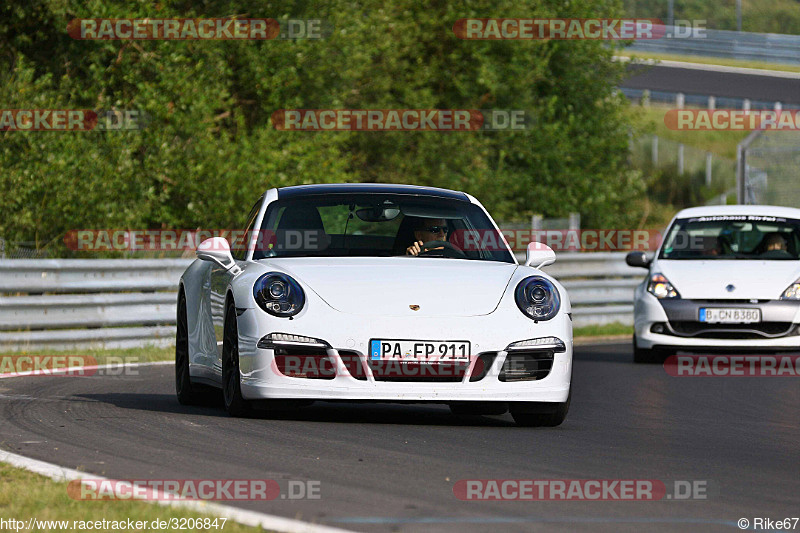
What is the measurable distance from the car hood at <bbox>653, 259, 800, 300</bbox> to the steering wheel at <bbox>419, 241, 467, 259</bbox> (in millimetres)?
5978

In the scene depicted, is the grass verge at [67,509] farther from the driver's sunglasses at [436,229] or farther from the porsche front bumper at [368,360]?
the driver's sunglasses at [436,229]

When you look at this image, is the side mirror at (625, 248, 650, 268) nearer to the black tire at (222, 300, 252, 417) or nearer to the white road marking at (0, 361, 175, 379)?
the white road marking at (0, 361, 175, 379)

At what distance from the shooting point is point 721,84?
4803 centimetres

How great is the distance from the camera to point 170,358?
15.1 m

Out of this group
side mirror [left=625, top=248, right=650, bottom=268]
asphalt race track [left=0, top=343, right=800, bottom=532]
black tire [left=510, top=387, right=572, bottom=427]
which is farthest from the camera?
side mirror [left=625, top=248, right=650, bottom=268]

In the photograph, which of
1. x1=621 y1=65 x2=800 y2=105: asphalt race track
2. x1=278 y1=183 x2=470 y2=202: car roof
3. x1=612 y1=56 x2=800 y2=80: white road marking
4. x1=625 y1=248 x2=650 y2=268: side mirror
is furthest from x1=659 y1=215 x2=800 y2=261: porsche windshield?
x1=612 y1=56 x2=800 y2=80: white road marking

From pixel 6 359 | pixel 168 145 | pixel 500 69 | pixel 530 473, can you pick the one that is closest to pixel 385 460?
pixel 530 473

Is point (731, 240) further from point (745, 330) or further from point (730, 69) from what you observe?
point (730, 69)

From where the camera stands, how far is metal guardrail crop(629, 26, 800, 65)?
4384 centimetres

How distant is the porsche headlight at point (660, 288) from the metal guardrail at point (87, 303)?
5.08 metres

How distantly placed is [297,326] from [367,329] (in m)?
0.38

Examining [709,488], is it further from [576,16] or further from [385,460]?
[576,16]

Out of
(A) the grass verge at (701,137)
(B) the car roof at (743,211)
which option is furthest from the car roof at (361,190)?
(A) the grass verge at (701,137)

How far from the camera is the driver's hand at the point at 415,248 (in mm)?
9133
